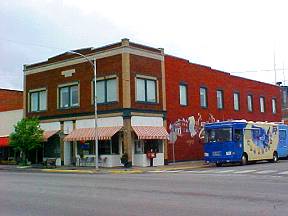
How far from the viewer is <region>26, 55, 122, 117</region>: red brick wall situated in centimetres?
3716

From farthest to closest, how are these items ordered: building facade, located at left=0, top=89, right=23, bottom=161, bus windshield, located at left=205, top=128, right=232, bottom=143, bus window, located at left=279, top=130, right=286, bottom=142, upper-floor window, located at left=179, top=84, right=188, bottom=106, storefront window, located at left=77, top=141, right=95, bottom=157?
building facade, located at left=0, top=89, right=23, bottom=161
upper-floor window, located at left=179, top=84, right=188, bottom=106
bus window, located at left=279, top=130, right=286, bottom=142
storefront window, located at left=77, top=141, right=95, bottom=157
bus windshield, located at left=205, top=128, right=232, bottom=143

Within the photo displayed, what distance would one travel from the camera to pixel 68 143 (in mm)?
41000

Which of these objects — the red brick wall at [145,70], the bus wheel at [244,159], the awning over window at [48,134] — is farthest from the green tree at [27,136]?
the bus wheel at [244,159]

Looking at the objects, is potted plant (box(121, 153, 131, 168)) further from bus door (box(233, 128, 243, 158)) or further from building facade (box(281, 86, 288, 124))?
building facade (box(281, 86, 288, 124))

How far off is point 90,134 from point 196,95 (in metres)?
11.6

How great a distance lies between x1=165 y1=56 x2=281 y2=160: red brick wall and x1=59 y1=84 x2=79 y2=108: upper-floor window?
7981 millimetres

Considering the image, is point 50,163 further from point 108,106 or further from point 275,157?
point 275,157

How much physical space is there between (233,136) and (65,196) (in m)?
21.0

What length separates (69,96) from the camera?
135 ft

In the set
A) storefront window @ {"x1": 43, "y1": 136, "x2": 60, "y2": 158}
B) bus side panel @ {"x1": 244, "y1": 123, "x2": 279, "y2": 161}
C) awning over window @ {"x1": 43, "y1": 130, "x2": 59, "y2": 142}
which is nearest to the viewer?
bus side panel @ {"x1": 244, "y1": 123, "x2": 279, "y2": 161}

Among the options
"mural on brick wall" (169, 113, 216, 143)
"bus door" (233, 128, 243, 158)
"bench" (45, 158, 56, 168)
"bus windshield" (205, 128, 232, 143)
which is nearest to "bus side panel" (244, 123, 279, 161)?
"bus door" (233, 128, 243, 158)

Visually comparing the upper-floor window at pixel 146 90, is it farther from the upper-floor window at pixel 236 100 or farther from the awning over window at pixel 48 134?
the upper-floor window at pixel 236 100

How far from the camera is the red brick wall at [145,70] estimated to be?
3667 cm

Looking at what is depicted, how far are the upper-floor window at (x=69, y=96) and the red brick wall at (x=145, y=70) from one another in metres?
6.17
